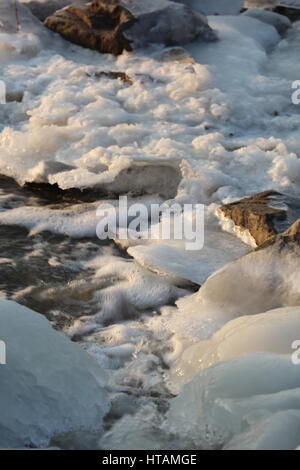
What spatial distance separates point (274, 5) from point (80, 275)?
5.88 metres

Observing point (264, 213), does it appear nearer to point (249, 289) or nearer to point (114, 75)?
point (249, 289)

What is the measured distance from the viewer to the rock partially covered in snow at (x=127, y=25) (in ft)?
22.7

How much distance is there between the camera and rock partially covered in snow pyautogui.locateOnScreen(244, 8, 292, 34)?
310 inches

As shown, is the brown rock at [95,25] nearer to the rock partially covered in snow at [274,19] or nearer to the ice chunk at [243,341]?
the rock partially covered in snow at [274,19]

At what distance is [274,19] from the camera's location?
792cm

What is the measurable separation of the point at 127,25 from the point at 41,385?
5257 millimetres

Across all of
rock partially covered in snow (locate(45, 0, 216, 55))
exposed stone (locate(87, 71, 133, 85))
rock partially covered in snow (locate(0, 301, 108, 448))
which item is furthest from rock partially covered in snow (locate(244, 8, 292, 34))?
rock partially covered in snow (locate(0, 301, 108, 448))

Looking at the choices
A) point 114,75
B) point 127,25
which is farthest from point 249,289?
point 127,25

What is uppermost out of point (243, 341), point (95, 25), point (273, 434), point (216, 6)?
point (273, 434)

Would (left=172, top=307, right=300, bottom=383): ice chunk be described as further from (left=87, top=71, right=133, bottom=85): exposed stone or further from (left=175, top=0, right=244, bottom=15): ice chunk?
(left=175, top=0, right=244, bottom=15): ice chunk

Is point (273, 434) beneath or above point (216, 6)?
above

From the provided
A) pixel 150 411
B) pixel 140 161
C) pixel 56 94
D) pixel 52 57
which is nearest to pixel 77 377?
pixel 150 411

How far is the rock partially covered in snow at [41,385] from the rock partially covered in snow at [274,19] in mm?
6154

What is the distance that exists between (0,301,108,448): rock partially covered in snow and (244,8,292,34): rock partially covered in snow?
6154 millimetres
